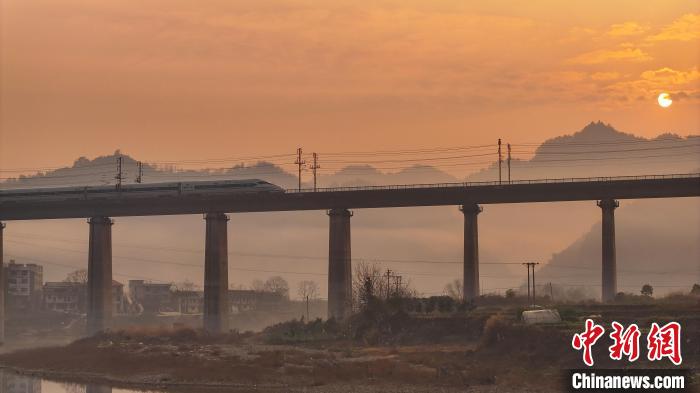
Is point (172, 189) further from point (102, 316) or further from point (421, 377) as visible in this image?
point (421, 377)

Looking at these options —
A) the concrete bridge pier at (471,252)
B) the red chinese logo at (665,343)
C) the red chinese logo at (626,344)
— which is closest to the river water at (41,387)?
the red chinese logo at (626,344)

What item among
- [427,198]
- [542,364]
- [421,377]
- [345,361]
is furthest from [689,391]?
[427,198]

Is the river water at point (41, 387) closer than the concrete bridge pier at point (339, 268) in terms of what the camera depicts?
Yes

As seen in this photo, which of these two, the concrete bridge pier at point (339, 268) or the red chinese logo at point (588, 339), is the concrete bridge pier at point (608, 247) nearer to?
the concrete bridge pier at point (339, 268)

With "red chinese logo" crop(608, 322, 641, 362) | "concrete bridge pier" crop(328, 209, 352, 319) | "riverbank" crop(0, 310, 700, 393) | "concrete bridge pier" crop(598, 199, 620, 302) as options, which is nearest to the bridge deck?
"concrete bridge pier" crop(598, 199, 620, 302)

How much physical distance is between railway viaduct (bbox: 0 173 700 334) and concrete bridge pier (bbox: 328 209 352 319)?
0.13 m

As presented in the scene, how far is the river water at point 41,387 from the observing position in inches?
4016

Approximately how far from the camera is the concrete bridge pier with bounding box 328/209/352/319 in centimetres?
14912

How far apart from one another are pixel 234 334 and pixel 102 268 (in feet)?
88.3

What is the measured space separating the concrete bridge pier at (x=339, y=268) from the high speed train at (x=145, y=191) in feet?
30.3

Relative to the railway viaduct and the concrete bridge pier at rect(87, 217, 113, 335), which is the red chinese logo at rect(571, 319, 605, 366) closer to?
the railway viaduct

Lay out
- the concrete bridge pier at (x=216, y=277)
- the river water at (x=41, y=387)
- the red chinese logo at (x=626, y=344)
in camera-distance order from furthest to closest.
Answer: the concrete bridge pier at (x=216, y=277), the river water at (x=41, y=387), the red chinese logo at (x=626, y=344)

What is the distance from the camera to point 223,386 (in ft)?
323

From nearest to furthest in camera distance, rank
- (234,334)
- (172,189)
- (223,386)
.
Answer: (223,386)
(234,334)
(172,189)
